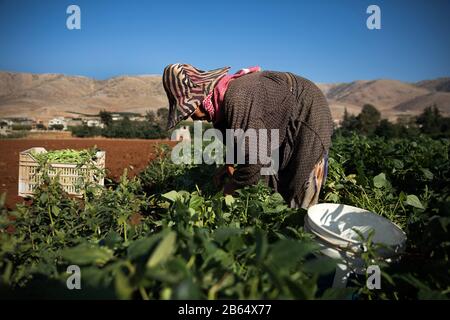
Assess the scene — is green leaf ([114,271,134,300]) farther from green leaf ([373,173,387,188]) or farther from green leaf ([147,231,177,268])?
green leaf ([373,173,387,188])

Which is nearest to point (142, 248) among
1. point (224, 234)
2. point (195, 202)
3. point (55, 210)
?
point (224, 234)

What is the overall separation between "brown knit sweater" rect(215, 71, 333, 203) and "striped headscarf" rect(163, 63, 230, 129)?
137mm

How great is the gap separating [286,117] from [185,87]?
636 millimetres

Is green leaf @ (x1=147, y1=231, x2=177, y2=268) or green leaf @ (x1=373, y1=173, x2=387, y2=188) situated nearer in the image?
green leaf @ (x1=147, y1=231, x2=177, y2=268)

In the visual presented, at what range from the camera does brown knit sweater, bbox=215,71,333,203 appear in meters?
1.88

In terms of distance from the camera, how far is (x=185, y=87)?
6.34 feet

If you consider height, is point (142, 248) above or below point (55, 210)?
above

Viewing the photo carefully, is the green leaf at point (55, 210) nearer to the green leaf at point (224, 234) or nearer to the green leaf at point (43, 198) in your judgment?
the green leaf at point (43, 198)

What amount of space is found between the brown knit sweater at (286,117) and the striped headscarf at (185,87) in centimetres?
14

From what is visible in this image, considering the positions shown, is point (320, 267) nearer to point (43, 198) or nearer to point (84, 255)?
point (84, 255)

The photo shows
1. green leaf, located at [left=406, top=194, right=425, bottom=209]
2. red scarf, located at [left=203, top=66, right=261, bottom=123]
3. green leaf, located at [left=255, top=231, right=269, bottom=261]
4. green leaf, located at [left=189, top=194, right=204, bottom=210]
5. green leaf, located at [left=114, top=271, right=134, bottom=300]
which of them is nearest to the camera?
green leaf, located at [left=114, top=271, right=134, bottom=300]

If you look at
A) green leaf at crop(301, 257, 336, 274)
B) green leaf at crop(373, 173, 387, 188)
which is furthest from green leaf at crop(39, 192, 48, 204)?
green leaf at crop(373, 173, 387, 188)

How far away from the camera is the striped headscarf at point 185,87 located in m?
1.93

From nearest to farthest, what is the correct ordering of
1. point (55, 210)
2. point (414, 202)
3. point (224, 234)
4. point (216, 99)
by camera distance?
1. point (224, 234)
2. point (414, 202)
3. point (55, 210)
4. point (216, 99)
